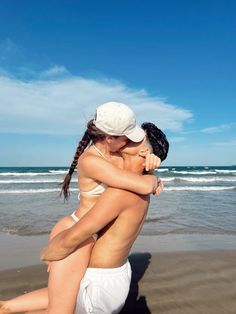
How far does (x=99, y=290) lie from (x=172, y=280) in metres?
2.26

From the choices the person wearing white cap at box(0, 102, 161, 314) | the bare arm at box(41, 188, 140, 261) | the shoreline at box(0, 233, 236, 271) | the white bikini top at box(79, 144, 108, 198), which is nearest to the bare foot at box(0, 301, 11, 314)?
the person wearing white cap at box(0, 102, 161, 314)

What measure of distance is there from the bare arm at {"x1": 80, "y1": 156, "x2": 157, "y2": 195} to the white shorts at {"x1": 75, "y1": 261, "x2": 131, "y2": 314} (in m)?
0.69

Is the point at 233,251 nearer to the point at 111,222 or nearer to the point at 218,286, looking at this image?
the point at 218,286

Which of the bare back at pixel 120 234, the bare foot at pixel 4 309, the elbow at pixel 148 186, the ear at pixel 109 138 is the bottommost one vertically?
the bare foot at pixel 4 309

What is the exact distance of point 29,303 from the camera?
3217 millimetres

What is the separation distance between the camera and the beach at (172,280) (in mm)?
4125

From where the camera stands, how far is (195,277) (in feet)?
16.1

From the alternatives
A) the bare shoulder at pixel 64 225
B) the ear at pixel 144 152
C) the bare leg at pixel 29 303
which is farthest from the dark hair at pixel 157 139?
the bare leg at pixel 29 303

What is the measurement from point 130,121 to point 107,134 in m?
0.21

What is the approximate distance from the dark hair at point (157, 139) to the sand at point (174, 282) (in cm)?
188

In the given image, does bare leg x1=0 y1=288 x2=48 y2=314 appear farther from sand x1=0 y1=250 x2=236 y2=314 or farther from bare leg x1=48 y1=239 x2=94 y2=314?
sand x1=0 y1=250 x2=236 y2=314

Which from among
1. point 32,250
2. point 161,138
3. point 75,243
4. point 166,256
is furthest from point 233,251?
point 75,243

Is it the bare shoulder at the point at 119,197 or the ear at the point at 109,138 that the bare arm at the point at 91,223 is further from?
the ear at the point at 109,138

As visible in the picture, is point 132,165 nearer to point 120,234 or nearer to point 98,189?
point 98,189
